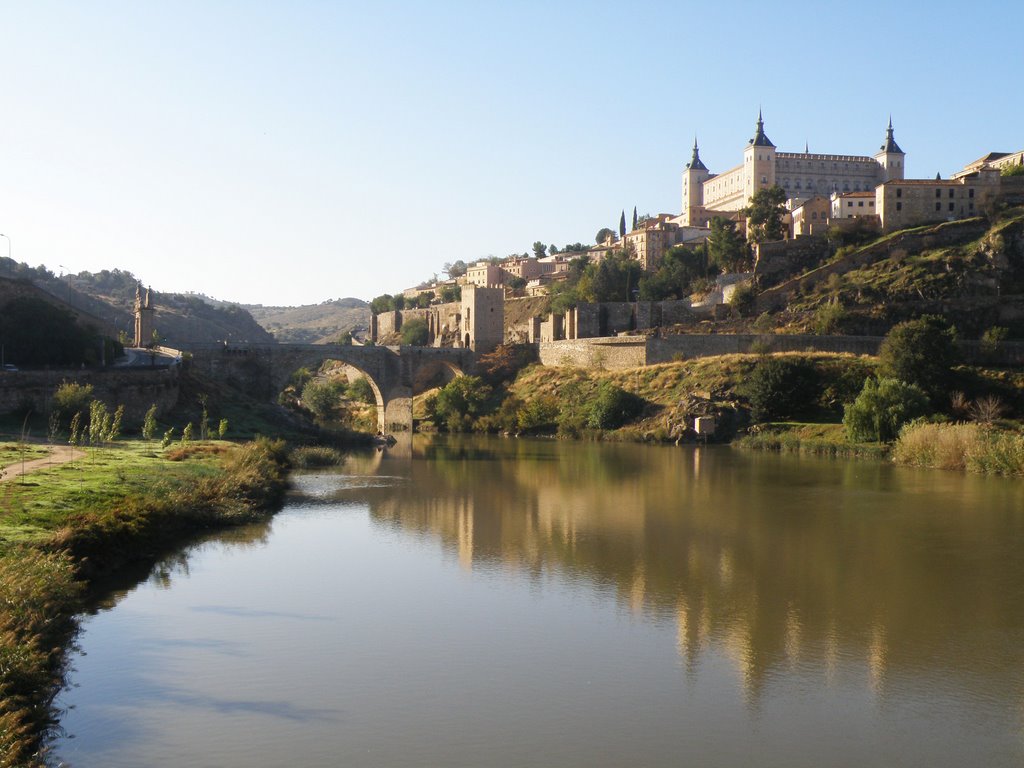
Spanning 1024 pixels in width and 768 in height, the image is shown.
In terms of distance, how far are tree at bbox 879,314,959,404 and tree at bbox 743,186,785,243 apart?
2137 cm

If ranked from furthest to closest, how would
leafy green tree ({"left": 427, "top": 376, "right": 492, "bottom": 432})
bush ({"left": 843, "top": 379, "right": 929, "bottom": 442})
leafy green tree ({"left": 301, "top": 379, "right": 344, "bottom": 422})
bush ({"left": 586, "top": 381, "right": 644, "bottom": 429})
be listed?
leafy green tree ({"left": 301, "top": 379, "right": 344, "bottom": 422}), leafy green tree ({"left": 427, "top": 376, "right": 492, "bottom": 432}), bush ({"left": 586, "top": 381, "right": 644, "bottom": 429}), bush ({"left": 843, "top": 379, "right": 929, "bottom": 442})

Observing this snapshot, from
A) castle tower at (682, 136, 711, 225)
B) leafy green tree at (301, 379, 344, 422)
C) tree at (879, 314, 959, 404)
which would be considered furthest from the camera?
castle tower at (682, 136, 711, 225)

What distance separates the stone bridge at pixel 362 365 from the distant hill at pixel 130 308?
2571 centimetres

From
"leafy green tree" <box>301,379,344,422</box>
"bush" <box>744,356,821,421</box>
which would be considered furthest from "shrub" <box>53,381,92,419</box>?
"bush" <box>744,356,821,421</box>

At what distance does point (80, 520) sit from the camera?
17.8 m

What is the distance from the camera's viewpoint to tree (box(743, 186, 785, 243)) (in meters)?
66.9

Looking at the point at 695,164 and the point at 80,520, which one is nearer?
the point at 80,520

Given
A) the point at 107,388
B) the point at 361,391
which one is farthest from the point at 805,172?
the point at 107,388

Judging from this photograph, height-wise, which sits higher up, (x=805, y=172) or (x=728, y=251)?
(x=805, y=172)

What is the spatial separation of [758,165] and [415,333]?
31.4 meters

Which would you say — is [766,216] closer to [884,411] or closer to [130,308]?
[884,411]


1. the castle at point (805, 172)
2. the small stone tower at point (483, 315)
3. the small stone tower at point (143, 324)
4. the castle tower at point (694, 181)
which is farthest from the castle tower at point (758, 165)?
the small stone tower at point (143, 324)

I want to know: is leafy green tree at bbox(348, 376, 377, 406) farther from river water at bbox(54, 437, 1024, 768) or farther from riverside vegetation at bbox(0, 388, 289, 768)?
river water at bbox(54, 437, 1024, 768)

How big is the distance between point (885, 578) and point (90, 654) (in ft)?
43.7
